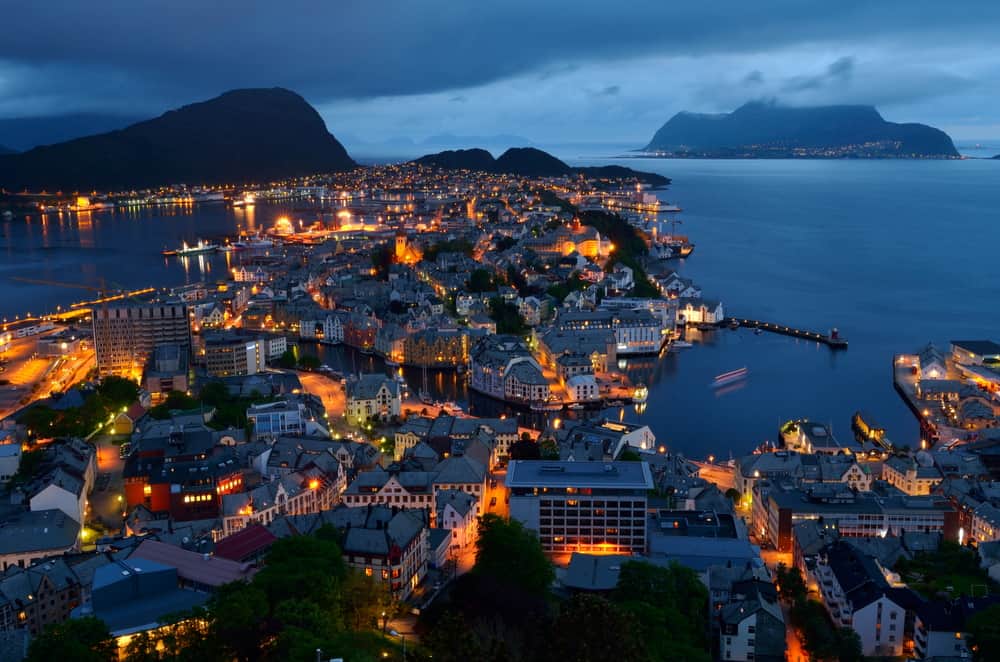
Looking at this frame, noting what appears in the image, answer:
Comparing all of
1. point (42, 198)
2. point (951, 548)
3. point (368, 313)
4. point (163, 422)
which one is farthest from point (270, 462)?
point (42, 198)

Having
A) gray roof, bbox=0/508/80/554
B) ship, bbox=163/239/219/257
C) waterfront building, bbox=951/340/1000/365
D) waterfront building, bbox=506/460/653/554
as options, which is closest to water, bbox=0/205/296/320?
ship, bbox=163/239/219/257

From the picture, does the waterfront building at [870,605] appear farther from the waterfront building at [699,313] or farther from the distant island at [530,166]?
the distant island at [530,166]

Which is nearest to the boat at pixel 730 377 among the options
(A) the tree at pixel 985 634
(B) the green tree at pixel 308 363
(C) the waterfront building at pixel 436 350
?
(C) the waterfront building at pixel 436 350

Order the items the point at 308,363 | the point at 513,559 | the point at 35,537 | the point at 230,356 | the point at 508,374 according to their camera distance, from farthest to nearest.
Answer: the point at 308,363 → the point at 230,356 → the point at 508,374 → the point at 35,537 → the point at 513,559

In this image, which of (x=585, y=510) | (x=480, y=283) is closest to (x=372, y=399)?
(x=585, y=510)

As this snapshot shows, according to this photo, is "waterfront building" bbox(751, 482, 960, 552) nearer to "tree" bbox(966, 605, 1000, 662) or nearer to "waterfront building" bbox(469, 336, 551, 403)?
"tree" bbox(966, 605, 1000, 662)

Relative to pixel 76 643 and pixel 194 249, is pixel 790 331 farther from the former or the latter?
pixel 194 249
